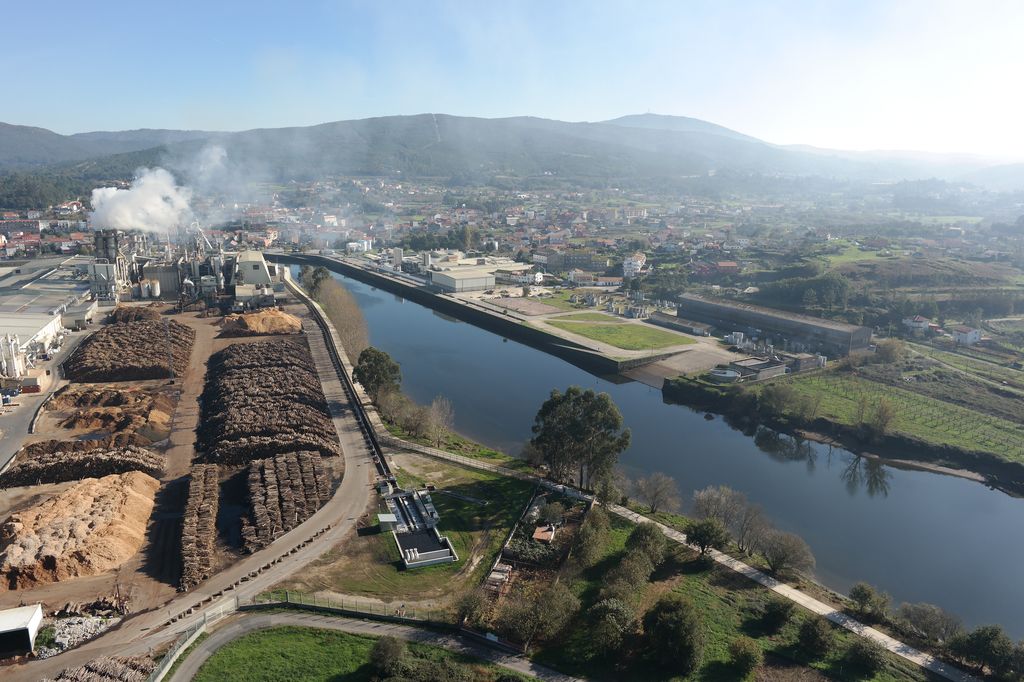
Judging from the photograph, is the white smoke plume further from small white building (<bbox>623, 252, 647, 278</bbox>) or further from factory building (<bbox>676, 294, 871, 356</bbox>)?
factory building (<bbox>676, 294, 871, 356</bbox>)

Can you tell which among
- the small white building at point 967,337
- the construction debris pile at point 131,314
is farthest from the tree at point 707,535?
the construction debris pile at point 131,314

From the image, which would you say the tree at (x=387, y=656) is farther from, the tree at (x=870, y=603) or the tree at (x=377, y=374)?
the tree at (x=377, y=374)

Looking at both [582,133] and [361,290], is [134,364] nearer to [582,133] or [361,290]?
[361,290]

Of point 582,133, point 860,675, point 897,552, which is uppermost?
point 582,133

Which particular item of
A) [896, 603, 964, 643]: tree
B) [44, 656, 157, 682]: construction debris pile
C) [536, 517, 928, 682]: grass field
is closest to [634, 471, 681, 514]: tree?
[536, 517, 928, 682]: grass field

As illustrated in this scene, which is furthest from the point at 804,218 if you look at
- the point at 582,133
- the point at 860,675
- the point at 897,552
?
the point at 582,133

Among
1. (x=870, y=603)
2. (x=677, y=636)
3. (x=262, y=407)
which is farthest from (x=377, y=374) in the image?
(x=870, y=603)

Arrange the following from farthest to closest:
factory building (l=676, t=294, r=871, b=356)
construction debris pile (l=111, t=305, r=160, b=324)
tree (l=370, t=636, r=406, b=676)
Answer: factory building (l=676, t=294, r=871, b=356) < construction debris pile (l=111, t=305, r=160, b=324) < tree (l=370, t=636, r=406, b=676)
